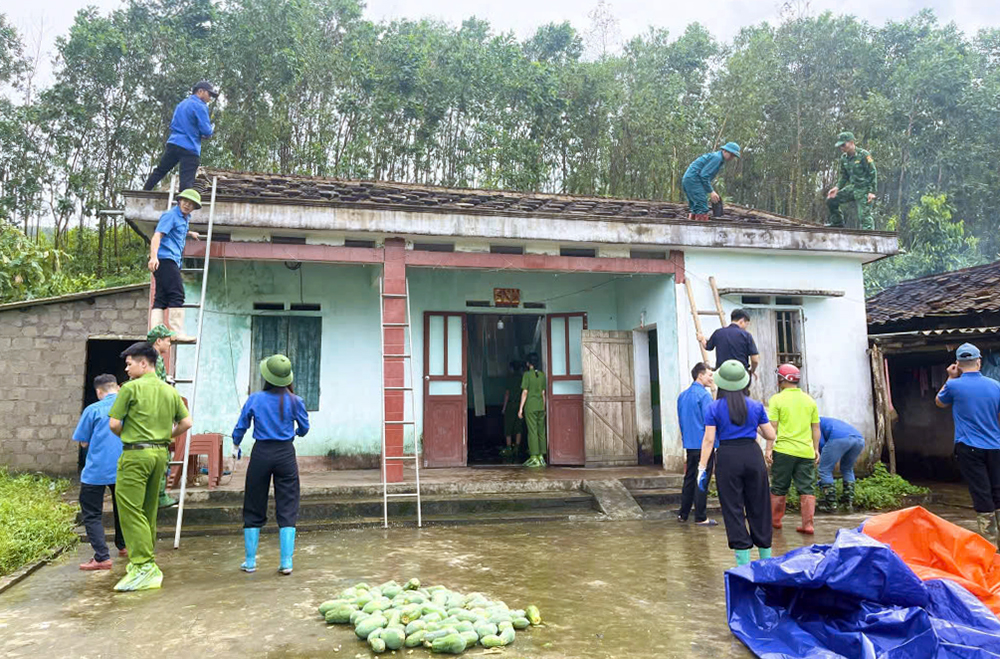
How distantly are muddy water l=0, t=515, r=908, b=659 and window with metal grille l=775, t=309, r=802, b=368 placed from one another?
10.3 ft

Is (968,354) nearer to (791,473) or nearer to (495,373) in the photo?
(791,473)

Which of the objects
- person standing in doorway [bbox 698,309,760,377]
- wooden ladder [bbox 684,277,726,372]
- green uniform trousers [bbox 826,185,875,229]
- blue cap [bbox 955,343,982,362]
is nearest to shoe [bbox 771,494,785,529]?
person standing in doorway [bbox 698,309,760,377]

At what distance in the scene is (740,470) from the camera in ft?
14.5

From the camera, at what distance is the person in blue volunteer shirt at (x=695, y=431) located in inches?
261

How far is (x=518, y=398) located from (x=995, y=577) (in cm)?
810

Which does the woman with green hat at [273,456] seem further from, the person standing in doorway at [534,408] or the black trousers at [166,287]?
the person standing in doorway at [534,408]

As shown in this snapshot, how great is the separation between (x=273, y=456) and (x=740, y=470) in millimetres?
3309

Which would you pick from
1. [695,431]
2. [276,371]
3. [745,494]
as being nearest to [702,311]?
[695,431]

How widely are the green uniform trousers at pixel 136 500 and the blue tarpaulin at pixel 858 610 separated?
393cm

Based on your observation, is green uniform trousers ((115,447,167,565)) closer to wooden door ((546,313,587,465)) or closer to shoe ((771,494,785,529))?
shoe ((771,494,785,529))

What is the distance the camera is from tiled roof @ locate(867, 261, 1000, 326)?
378 inches

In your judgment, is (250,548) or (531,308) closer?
(250,548)

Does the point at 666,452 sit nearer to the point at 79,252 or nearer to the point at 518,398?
the point at 518,398

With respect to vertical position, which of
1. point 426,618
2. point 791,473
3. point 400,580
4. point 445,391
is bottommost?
point 400,580
